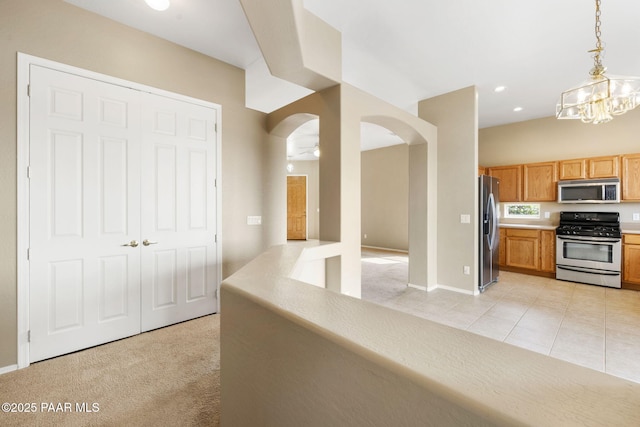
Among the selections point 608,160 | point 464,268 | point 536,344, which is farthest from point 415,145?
point 608,160

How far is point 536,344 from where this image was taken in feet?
8.59

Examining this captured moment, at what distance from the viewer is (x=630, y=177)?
169 inches

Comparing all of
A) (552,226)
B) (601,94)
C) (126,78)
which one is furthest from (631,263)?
(126,78)

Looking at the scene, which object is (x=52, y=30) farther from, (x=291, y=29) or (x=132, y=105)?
(x=291, y=29)

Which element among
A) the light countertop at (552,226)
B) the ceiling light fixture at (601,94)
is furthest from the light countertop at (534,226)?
the ceiling light fixture at (601,94)

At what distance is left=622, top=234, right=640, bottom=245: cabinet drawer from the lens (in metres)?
4.08

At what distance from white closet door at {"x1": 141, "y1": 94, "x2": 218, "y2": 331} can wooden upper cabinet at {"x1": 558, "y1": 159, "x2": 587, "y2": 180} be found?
5842 millimetres

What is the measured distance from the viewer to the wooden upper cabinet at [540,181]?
5027 mm

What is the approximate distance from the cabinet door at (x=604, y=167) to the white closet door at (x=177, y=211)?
600cm

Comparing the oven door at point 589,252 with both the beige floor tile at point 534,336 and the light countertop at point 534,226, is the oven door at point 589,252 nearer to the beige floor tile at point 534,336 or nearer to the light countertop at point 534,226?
the light countertop at point 534,226

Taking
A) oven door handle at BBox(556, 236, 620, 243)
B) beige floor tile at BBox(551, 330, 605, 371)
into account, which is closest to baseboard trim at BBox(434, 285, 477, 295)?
beige floor tile at BBox(551, 330, 605, 371)

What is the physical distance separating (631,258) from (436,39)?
4.45 meters

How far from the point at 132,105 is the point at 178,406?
263cm

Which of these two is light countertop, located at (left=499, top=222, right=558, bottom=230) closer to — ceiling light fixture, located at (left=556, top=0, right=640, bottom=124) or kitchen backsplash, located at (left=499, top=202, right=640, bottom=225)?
kitchen backsplash, located at (left=499, top=202, right=640, bottom=225)
